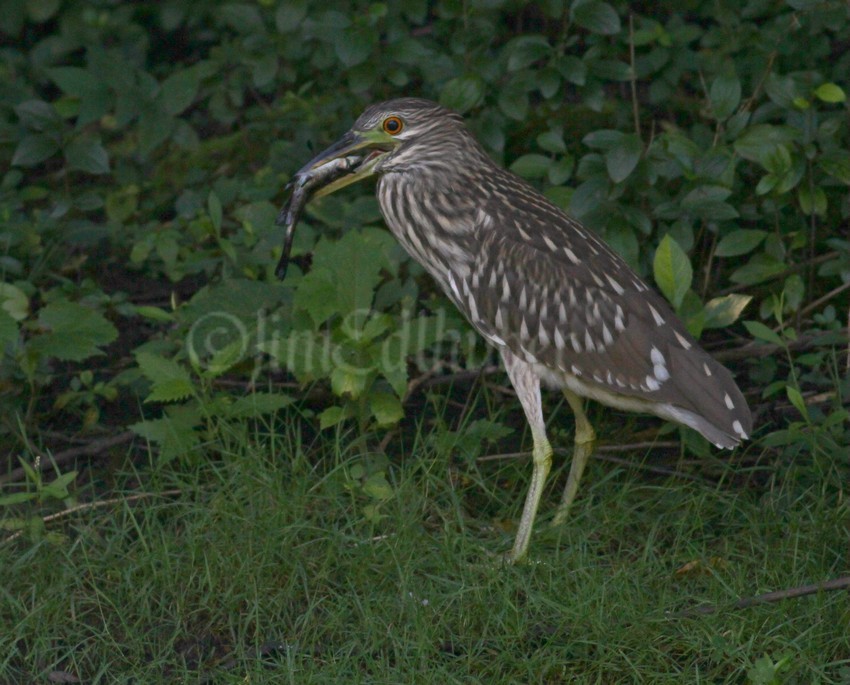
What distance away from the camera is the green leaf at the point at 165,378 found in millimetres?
4086

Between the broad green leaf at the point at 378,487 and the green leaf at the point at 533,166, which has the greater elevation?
the green leaf at the point at 533,166

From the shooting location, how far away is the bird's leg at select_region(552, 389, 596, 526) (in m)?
4.12

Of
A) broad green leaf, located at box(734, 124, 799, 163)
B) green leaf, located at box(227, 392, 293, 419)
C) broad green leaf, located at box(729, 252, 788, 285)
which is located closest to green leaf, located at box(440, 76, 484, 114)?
broad green leaf, located at box(734, 124, 799, 163)

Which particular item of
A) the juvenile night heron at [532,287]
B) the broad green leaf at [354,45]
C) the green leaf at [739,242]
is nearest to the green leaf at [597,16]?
the juvenile night heron at [532,287]

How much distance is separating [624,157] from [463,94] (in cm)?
68

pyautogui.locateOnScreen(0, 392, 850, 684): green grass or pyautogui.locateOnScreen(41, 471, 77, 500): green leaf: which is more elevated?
pyautogui.locateOnScreen(41, 471, 77, 500): green leaf

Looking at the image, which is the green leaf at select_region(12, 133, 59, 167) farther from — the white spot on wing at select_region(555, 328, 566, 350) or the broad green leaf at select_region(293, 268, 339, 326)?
the white spot on wing at select_region(555, 328, 566, 350)

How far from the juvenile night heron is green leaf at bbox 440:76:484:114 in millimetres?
361

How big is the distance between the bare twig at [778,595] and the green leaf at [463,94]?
2.13m

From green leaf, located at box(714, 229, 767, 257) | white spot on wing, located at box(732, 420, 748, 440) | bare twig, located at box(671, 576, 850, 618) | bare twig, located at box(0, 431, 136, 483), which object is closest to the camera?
bare twig, located at box(671, 576, 850, 618)

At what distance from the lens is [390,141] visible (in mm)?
4172

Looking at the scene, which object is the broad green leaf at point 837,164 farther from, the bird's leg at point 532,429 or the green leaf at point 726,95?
the bird's leg at point 532,429

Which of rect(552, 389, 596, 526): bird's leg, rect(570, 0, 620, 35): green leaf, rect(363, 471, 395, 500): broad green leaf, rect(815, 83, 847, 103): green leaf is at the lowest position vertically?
rect(552, 389, 596, 526): bird's leg

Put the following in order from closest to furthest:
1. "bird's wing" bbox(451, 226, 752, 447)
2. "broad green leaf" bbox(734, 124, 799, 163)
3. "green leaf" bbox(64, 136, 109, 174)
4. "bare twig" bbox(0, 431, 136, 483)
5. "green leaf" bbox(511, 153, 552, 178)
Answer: "bird's wing" bbox(451, 226, 752, 447)
"bare twig" bbox(0, 431, 136, 483)
"broad green leaf" bbox(734, 124, 799, 163)
"green leaf" bbox(511, 153, 552, 178)
"green leaf" bbox(64, 136, 109, 174)
